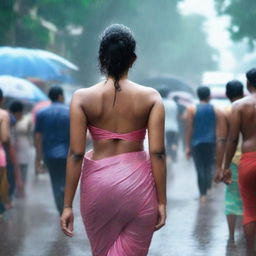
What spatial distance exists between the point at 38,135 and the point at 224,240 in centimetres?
279

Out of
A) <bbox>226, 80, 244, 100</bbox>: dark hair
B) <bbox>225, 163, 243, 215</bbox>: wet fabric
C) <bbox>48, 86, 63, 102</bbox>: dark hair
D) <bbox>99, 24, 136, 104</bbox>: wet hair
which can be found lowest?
<bbox>225, 163, 243, 215</bbox>: wet fabric

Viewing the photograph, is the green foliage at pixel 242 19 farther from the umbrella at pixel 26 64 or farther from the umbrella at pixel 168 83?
the umbrella at pixel 26 64

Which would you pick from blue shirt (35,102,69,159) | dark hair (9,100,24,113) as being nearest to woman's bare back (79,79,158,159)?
blue shirt (35,102,69,159)

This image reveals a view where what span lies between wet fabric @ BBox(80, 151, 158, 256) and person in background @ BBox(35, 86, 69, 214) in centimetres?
489

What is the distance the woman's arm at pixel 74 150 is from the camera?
4.52 metres

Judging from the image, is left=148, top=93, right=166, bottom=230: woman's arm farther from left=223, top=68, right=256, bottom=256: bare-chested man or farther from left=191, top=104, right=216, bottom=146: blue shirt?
left=191, top=104, right=216, bottom=146: blue shirt

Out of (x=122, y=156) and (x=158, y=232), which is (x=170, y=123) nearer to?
(x=158, y=232)

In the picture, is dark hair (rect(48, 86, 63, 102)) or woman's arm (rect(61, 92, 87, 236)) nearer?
woman's arm (rect(61, 92, 87, 236))

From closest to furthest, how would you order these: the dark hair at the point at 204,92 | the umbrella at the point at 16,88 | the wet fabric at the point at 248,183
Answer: the wet fabric at the point at 248,183, the dark hair at the point at 204,92, the umbrella at the point at 16,88

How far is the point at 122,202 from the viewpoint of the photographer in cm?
450

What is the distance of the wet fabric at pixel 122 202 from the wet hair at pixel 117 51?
43 cm

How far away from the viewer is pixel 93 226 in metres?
4.61

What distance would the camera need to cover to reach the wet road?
24.8 feet

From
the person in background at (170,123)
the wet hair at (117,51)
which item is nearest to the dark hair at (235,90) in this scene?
the wet hair at (117,51)
